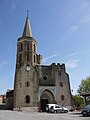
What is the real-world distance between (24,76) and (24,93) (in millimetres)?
4047

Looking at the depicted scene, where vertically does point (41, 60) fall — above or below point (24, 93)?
above

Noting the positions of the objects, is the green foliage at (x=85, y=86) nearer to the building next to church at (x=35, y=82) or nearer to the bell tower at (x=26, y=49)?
the building next to church at (x=35, y=82)

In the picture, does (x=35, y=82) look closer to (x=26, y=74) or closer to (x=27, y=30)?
(x=26, y=74)

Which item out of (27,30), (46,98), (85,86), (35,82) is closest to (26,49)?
(27,30)

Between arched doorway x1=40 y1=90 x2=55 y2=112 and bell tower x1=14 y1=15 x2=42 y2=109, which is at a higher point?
bell tower x1=14 y1=15 x2=42 y2=109

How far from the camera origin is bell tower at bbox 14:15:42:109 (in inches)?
1641

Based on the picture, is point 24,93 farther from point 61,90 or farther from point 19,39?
point 19,39

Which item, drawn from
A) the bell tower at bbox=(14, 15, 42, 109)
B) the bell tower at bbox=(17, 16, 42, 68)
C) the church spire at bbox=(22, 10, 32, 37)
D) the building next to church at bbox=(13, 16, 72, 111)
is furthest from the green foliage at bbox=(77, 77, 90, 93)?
the church spire at bbox=(22, 10, 32, 37)

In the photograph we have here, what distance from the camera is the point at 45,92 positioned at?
4412 cm

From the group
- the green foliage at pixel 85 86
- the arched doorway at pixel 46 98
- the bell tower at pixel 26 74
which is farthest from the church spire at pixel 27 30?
the green foliage at pixel 85 86

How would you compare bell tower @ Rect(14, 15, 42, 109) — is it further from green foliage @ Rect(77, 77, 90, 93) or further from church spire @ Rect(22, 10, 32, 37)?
green foliage @ Rect(77, 77, 90, 93)

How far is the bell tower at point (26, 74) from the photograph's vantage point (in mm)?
41688

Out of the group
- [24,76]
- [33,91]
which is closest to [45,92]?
[33,91]

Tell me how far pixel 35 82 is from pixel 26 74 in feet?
9.42
